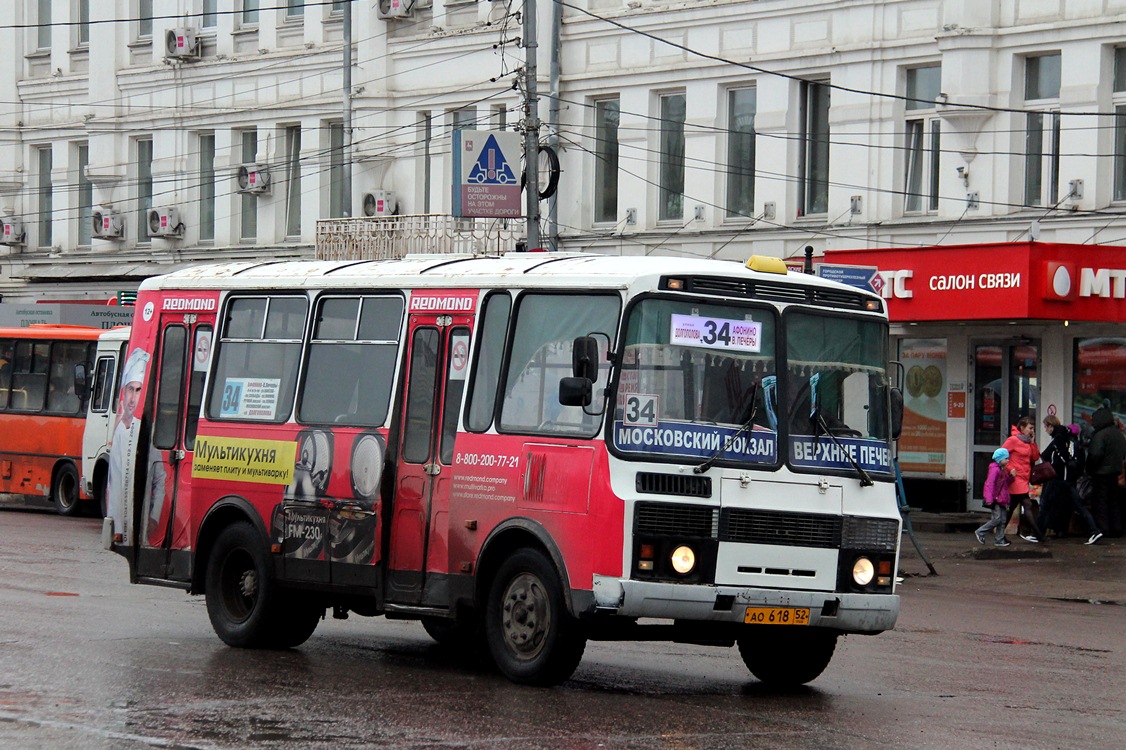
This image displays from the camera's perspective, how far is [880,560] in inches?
455

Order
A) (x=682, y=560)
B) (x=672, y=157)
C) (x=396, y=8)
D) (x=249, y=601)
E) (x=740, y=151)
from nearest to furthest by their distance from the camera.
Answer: (x=682, y=560) → (x=249, y=601) → (x=740, y=151) → (x=672, y=157) → (x=396, y=8)

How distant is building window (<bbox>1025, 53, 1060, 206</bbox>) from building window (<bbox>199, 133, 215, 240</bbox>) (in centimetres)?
2001

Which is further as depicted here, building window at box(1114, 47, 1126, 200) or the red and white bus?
building window at box(1114, 47, 1126, 200)

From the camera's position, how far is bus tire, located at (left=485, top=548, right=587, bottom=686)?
11.0 m

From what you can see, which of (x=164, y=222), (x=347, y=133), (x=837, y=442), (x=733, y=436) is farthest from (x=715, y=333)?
(x=164, y=222)

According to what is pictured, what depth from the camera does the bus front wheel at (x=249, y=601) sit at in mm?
13234

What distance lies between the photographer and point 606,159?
33.4 m

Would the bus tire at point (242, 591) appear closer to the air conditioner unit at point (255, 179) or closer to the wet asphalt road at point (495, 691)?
the wet asphalt road at point (495, 691)

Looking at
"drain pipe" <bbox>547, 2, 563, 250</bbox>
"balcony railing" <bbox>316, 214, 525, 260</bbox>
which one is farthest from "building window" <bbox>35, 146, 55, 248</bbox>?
"drain pipe" <bbox>547, 2, 563, 250</bbox>

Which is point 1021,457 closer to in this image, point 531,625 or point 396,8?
point 531,625

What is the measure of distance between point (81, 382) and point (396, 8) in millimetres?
10430

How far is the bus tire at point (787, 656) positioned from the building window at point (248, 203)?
29354 mm

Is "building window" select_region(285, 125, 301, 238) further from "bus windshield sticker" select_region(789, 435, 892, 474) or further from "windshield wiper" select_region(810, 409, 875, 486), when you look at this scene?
"windshield wiper" select_region(810, 409, 875, 486)

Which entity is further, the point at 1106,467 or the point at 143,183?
the point at 143,183
